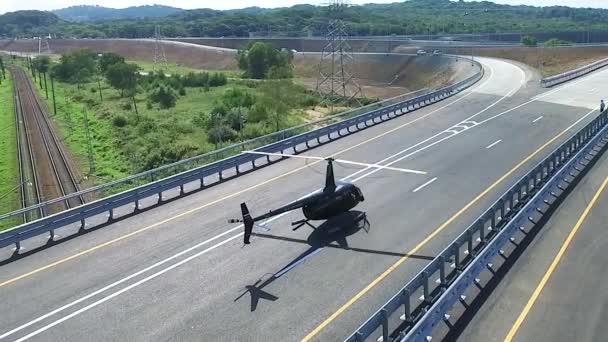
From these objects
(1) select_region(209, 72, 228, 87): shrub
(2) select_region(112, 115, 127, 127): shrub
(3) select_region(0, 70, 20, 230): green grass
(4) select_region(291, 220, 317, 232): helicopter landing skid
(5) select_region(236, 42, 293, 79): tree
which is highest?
(5) select_region(236, 42, 293, 79): tree

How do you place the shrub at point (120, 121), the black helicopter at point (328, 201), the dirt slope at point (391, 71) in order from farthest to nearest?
1. the dirt slope at point (391, 71)
2. the shrub at point (120, 121)
3. the black helicopter at point (328, 201)

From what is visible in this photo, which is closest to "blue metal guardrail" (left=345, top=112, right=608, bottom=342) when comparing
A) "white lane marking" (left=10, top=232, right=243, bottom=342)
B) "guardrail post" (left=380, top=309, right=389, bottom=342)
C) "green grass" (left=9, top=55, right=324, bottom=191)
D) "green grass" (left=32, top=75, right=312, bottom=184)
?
"guardrail post" (left=380, top=309, right=389, bottom=342)

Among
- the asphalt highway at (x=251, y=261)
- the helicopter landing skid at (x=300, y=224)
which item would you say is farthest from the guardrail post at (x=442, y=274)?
the helicopter landing skid at (x=300, y=224)

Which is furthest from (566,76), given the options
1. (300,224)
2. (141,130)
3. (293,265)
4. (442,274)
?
(293,265)

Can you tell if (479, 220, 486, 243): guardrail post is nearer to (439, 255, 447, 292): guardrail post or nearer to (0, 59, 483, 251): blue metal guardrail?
(439, 255, 447, 292): guardrail post

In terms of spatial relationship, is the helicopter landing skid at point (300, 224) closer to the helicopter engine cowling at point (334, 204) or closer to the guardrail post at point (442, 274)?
the helicopter engine cowling at point (334, 204)

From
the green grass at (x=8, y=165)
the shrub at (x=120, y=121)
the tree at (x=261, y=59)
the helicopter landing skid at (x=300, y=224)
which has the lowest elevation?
the green grass at (x=8, y=165)
